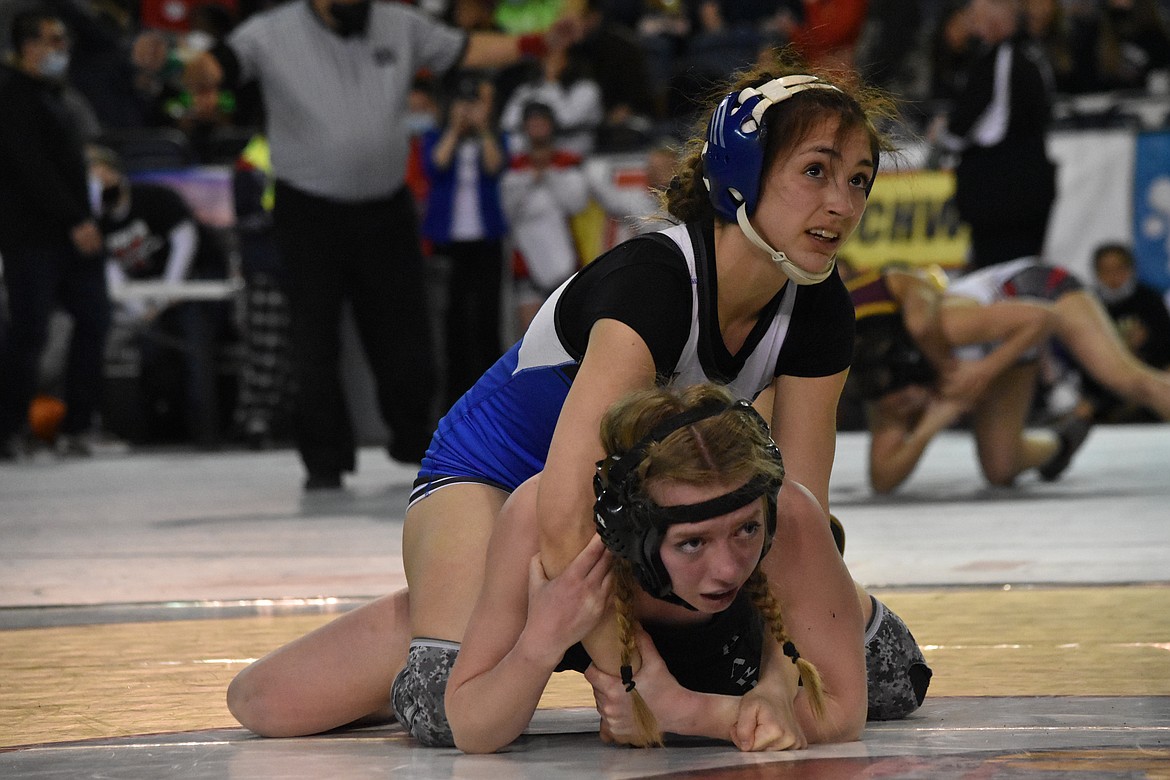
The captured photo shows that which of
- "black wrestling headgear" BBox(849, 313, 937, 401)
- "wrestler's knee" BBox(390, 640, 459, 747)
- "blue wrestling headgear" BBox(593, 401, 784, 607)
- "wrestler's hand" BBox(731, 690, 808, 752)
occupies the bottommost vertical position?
"black wrestling headgear" BBox(849, 313, 937, 401)

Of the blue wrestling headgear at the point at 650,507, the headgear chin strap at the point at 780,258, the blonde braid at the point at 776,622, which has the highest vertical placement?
the headgear chin strap at the point at 780,258

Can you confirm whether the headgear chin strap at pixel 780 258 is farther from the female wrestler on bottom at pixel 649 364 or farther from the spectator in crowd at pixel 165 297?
the spectator in crowd at pixel 165 297

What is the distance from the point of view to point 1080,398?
8.87 metres

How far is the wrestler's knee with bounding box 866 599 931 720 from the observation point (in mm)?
2693

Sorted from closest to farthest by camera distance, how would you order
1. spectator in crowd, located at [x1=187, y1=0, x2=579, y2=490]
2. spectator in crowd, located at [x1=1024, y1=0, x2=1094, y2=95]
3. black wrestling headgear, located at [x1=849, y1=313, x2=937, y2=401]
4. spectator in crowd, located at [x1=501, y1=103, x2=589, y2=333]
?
black wrestling headgear, located at [x1=849, y1=313, x2=937, y2=401] < spectator in crowd, located at [x1=187, y1=0, x2=579, y2=490] < spectator in crowd, located at [x1=1024, y1=0, x2=1094, y2=95] < spectator in crowd, located at [x1=501, y1=103, x2=589, y2=333]

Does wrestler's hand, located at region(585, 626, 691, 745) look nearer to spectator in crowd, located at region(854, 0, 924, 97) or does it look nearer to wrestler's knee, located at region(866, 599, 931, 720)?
wrestler's knee, located at region(866, 599, 931, 720)

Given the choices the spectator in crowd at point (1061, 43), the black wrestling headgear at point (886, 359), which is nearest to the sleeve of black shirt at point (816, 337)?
the black wrestling headgear at point (886, 359)

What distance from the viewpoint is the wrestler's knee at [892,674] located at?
2693 mm

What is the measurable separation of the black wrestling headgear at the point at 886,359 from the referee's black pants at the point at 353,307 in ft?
5.49

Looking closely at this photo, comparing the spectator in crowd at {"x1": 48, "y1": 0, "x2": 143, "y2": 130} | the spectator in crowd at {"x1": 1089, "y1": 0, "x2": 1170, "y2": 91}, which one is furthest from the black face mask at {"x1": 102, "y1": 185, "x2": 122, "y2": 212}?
the spectator in crowd at {"x1": 1089, "y1": 0, "x2": 1170, "y2": 91}

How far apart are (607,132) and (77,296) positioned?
3016 millimetres

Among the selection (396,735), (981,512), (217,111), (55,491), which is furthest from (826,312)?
(217,111)

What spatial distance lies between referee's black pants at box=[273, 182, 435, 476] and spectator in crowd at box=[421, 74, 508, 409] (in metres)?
2.49

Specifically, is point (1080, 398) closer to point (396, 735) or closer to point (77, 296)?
point (77, 296)
